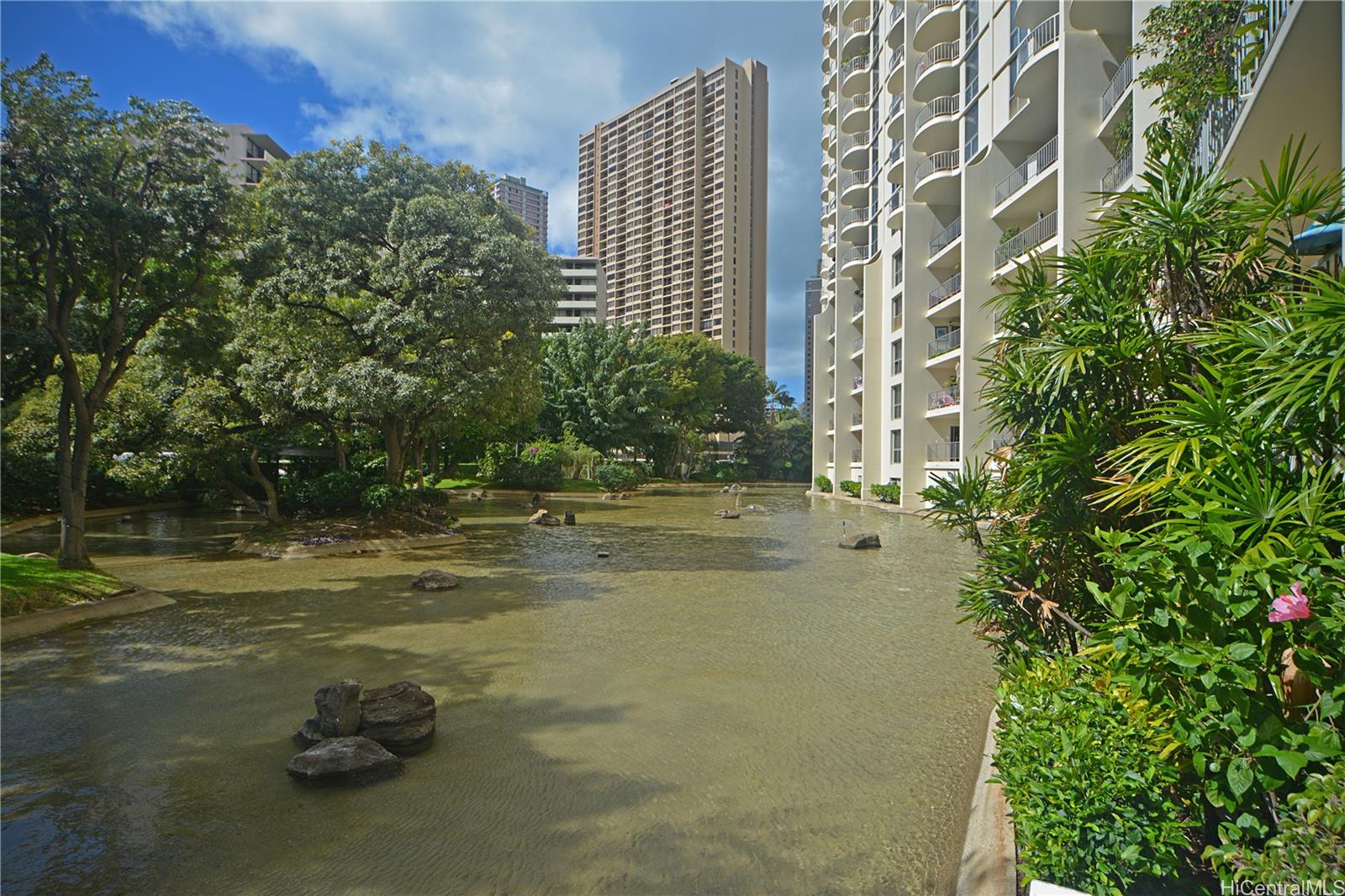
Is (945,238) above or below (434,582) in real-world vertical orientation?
above

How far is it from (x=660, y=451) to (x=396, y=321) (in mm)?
34724

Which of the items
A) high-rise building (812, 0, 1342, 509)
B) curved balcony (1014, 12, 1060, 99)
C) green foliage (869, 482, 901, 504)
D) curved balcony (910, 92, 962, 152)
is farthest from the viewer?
green foliage (869, 482, 901, 504)

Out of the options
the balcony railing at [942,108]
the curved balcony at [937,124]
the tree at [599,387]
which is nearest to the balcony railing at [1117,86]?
the curved balcony at [937,124]

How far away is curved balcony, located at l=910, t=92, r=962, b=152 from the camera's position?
25.8 metres

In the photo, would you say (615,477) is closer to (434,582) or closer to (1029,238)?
(1029,238)

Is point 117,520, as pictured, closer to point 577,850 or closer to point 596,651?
point 596,651

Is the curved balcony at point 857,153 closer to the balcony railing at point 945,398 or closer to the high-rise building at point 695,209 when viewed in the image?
the balcony railing at point 945,398

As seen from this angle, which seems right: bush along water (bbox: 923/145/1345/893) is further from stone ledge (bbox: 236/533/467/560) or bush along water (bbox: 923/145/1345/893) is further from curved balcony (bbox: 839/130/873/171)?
curved balcony (bbox: 839/130/873/171)

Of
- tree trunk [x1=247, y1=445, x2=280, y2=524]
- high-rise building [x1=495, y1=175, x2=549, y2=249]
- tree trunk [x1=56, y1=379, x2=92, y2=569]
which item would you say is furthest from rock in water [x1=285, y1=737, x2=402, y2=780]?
high-rise building [x1=495, y1=175, x2=549, y2=249]

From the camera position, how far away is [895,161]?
30.6 m

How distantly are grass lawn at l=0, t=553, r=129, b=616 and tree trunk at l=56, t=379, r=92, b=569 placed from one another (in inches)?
10.7

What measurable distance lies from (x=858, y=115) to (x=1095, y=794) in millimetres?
39539

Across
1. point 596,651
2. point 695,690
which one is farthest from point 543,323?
point 695,690

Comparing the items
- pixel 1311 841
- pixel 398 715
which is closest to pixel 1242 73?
pixel 1311 841
